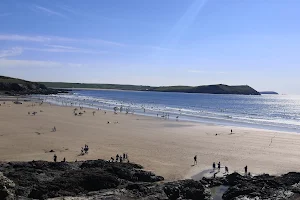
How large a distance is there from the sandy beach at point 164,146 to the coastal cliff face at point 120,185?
405 centimetres

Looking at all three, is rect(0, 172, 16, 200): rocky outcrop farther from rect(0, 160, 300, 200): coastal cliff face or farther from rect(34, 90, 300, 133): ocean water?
rect(34, 90, 300, 133): ocean water

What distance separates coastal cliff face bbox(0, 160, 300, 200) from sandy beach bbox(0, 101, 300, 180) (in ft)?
13.3

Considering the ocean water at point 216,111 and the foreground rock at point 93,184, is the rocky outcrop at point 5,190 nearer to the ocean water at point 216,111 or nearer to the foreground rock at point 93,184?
the foreground rock at point 93,184

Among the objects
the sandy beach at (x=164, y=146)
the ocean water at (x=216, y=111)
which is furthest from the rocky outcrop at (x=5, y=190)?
the ocean water at (x=216, y=111)

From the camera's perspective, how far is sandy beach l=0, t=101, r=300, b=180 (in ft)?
89.7

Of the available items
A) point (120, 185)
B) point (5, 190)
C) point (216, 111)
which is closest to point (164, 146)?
point (120, 185)

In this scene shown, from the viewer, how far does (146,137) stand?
40.4 meters

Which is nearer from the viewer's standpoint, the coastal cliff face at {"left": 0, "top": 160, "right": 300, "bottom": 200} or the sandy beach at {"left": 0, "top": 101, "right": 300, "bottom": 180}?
the coastal cliff face at {"left": 0, "top": 160, "right": 300, "bottom": 200}

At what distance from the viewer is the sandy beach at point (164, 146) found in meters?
27.3

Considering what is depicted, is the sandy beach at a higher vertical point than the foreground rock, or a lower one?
lower

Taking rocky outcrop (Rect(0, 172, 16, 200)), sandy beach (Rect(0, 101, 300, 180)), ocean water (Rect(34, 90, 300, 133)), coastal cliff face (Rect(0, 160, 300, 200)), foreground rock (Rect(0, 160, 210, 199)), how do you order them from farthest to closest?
ocean water (Rect(34, 90, 300, 133))
sandy beach (Rect(0, 101, 300, 180))
coastal cliff face (Rect(0, 160, 300, 200))
foreground rock (Rect(0, 160, 210, 199))
rocky outcrop (Rect(0, 172, 16, 200))

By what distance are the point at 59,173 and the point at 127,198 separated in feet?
18.6

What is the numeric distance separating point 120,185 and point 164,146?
657 inches

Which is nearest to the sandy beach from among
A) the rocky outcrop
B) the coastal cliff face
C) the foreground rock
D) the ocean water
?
the coastal cliff face
